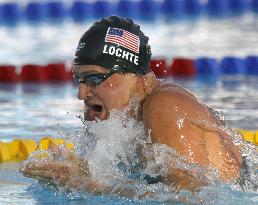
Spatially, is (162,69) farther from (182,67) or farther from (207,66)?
(207,66)

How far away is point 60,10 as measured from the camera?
524 inches

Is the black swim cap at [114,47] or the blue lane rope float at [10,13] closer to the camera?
the black swim cap at [114,47]

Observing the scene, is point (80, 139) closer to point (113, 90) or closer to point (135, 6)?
point (113, 90)

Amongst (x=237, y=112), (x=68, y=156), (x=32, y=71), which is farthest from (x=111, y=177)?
(x=32, y=71)

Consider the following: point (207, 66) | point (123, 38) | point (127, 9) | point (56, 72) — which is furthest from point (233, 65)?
point (123, 38)

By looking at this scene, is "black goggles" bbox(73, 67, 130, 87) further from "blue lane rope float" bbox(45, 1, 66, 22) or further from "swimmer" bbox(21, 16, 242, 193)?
"blue lane rope float" bbox(45, 1, 66, 22)

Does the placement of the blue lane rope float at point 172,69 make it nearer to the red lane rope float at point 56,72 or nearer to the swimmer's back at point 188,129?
the red lane rope float at point 56,72

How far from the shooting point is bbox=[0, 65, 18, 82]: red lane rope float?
908 centimetres

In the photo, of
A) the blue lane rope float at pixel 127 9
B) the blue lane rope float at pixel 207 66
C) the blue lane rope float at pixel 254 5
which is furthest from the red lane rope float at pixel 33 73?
the blue lane rope float at pixel 254 5

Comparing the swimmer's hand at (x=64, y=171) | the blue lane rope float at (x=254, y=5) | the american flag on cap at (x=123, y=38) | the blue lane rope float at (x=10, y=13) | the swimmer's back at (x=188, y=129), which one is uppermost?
the blue lane rope float at (x=254, y=5)

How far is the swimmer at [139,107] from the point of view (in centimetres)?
375

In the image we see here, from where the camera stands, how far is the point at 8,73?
29.8 ft

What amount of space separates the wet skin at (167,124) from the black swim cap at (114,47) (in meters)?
0.05

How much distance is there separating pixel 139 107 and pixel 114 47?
0.36 m
